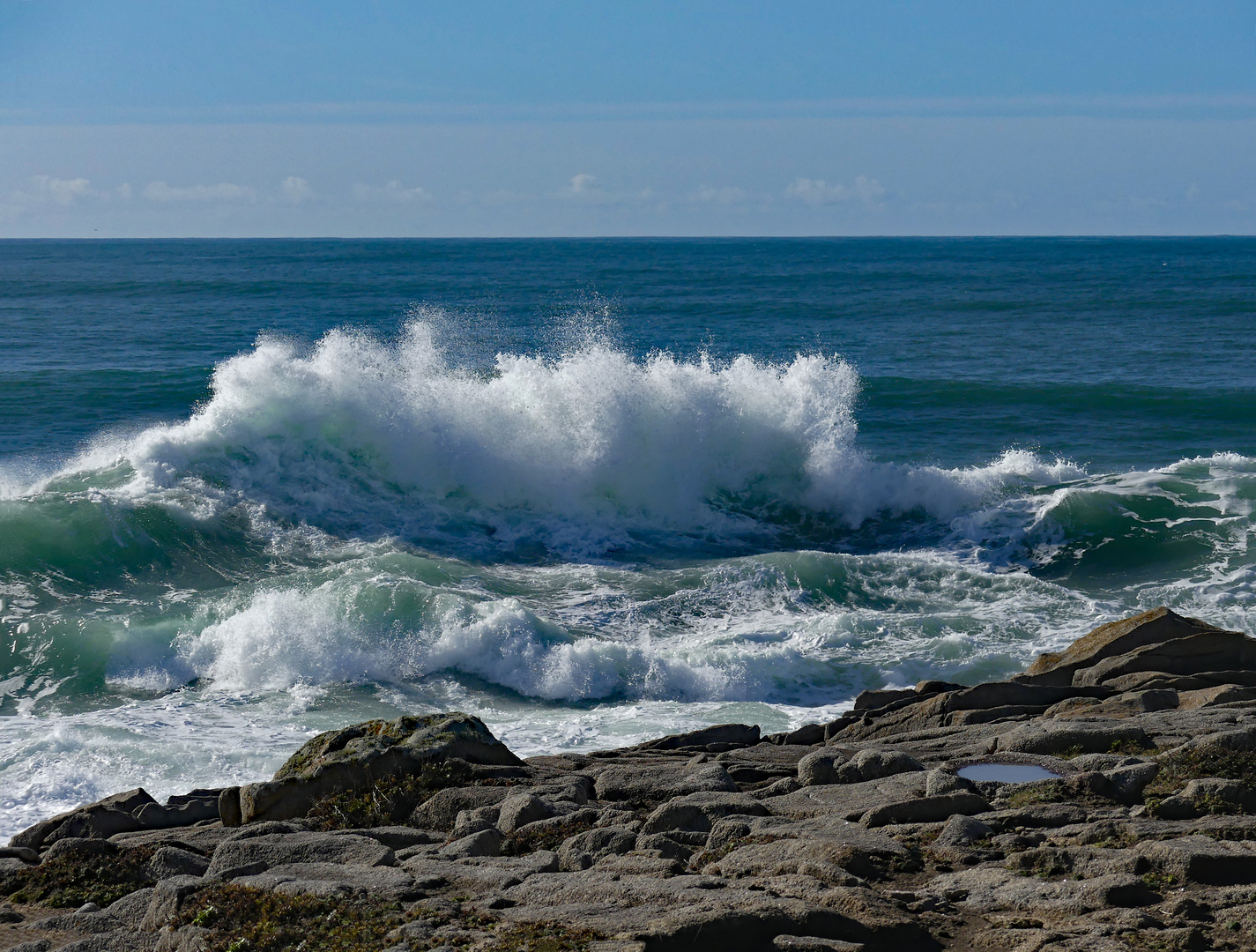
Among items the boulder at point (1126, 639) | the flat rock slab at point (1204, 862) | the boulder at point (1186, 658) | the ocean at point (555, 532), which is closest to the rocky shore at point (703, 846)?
the flat rock slab at point (1204, 862)

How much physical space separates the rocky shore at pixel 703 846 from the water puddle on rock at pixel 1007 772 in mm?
31

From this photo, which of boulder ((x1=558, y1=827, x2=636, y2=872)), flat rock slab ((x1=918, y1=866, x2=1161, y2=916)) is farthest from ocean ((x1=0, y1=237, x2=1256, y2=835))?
flat rock slab ((x1=918, y1=866, x2=1161, y2=916))

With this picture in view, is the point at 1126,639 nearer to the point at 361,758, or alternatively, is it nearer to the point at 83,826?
the point at 361,758

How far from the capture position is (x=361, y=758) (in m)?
7.30

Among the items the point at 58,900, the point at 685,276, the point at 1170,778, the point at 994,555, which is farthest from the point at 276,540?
the point at 685,276

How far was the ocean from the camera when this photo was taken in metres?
12.1

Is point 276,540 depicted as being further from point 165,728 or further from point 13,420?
point 13,420

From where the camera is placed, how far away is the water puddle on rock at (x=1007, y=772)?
6645 millimetres

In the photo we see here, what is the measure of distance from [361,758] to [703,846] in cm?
253

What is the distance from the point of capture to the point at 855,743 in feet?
27.2

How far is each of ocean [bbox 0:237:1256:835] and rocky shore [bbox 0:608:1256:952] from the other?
276 centimetres

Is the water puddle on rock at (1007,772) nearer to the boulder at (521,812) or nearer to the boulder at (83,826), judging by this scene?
the boulder at (521,812)

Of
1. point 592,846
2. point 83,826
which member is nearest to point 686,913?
point 592,846

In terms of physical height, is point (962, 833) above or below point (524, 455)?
above
